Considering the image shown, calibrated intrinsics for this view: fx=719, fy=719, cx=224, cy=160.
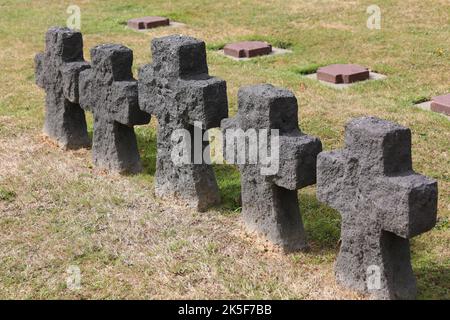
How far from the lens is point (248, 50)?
10203 mm

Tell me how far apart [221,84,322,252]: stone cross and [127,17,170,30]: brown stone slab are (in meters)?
7.68

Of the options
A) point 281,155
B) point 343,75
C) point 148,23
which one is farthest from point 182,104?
point 148,23

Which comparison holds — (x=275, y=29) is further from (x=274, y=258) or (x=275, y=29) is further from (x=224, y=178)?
(x=274, y=258)

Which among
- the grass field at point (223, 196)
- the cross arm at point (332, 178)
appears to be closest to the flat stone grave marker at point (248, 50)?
the grass field at point (223, 196)

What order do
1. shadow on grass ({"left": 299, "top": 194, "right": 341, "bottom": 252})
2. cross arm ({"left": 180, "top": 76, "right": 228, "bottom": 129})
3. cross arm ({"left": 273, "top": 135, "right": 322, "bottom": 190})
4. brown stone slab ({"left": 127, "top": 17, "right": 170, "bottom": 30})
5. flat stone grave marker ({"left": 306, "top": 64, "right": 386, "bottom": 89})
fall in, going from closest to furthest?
1. cross arm ({"left": 273, "top": 135, "right": 322, "bottom": 190})
2. shadow on grass ({"left": 299, "top": 194, "right": 341, "bottom": 252})
3. cross arm ({"left": 180, "top": 76, "right": 228, "bottom": 129})
4. flat stone grave marker ({"left": 306, "top": 64, "right": 386, "bottom": 89})
5. brown stone slab ({"left": 127, "top": 17, "right": 170, "bottom": 30})

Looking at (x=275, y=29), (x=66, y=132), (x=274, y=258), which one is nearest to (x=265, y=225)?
(x=274, y=258)

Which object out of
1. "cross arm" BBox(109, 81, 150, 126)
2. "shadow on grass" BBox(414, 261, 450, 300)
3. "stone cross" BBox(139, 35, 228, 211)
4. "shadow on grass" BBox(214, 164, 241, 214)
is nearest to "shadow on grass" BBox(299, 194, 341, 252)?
"shadow on grass" BBox(214, 164, 241, 214)

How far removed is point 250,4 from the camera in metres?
13.4

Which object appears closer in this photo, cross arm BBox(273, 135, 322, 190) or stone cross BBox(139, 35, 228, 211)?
cross arm BBox(273, 135, 322, 190)

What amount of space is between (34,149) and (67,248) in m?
2.27

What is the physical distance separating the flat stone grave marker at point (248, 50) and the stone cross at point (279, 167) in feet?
17.2

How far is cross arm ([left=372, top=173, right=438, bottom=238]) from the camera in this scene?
3.90 m

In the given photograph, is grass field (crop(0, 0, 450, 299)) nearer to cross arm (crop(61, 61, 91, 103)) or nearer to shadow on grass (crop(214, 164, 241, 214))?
shadow on grass (crop(214, 164, 241, 214))

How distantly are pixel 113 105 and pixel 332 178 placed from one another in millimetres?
2508
